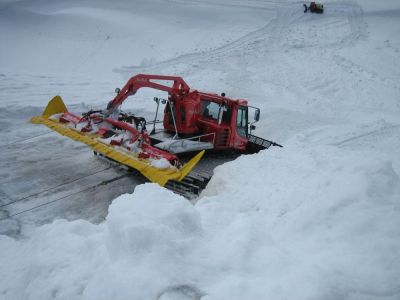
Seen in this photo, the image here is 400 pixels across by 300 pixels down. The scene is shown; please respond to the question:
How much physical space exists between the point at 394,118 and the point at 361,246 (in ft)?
43.0

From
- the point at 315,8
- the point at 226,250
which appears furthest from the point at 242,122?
the point at 315,8

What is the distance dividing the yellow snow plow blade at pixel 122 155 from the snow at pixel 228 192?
0.72 meters

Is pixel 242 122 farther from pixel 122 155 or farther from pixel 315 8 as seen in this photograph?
pixel 315 8

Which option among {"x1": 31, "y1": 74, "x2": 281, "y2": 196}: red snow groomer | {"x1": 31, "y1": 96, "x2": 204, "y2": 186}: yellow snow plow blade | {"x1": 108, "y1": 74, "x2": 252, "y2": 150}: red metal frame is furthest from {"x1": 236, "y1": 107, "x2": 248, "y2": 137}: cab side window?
{"x1": 31, "y1": 96, "x2": 204, "y2": 186}: yellow snow plow blade

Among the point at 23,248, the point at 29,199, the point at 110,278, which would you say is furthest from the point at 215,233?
the point at 29,199

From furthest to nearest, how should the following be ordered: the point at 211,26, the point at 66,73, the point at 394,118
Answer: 1. the point at 211,26
2. the point at 66,73
3. the point at 394,118

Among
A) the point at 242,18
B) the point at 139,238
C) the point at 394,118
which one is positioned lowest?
the point at 394,118

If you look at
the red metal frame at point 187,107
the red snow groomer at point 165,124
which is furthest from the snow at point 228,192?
the red metal frame at point 187,107

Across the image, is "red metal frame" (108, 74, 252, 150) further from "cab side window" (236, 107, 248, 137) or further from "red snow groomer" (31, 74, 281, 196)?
"cab side window" (236, 107, 248, 137)

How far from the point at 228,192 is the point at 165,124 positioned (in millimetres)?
3871

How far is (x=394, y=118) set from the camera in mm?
14883

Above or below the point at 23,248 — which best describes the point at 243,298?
above

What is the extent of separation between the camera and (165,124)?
9961mm

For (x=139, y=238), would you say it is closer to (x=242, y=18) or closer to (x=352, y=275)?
(x=352, y=275)
